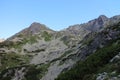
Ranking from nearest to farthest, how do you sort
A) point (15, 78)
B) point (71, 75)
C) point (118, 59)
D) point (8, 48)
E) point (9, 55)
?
point (118, 59) < point (71, 75) < point (15, 78) < point (9, 55) < point (8, 48)

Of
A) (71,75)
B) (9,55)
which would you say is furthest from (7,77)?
(71,75)

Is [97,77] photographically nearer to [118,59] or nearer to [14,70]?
[118,59]

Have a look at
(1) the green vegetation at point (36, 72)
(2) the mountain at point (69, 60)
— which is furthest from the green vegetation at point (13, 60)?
(1) the green vegetation at point (36, 72)

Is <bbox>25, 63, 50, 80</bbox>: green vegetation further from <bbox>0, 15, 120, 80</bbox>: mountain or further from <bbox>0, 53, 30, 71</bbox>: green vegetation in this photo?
<bbox>0, 53, 30, 71</bbox>: green vegetation

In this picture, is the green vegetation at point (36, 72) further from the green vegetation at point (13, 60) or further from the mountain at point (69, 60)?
the green vegetation at point (13, 60)

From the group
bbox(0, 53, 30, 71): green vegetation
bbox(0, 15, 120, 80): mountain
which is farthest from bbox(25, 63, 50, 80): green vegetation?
bbox(0, 53, 30, 71): green vegetation

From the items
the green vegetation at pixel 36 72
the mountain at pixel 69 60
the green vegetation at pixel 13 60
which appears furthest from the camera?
the green vegetation at pixel 13 60

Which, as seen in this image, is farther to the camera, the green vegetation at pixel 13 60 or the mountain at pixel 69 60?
the green vegetation at pixel 13 60

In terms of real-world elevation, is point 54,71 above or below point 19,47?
below

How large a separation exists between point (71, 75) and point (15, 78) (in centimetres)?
8082

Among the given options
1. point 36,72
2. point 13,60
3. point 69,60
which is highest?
point 13,60

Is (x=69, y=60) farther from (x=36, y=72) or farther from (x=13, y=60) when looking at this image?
(x=13, y=60)

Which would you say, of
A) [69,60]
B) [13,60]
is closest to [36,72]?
[69,60]

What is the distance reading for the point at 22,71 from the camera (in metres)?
122
